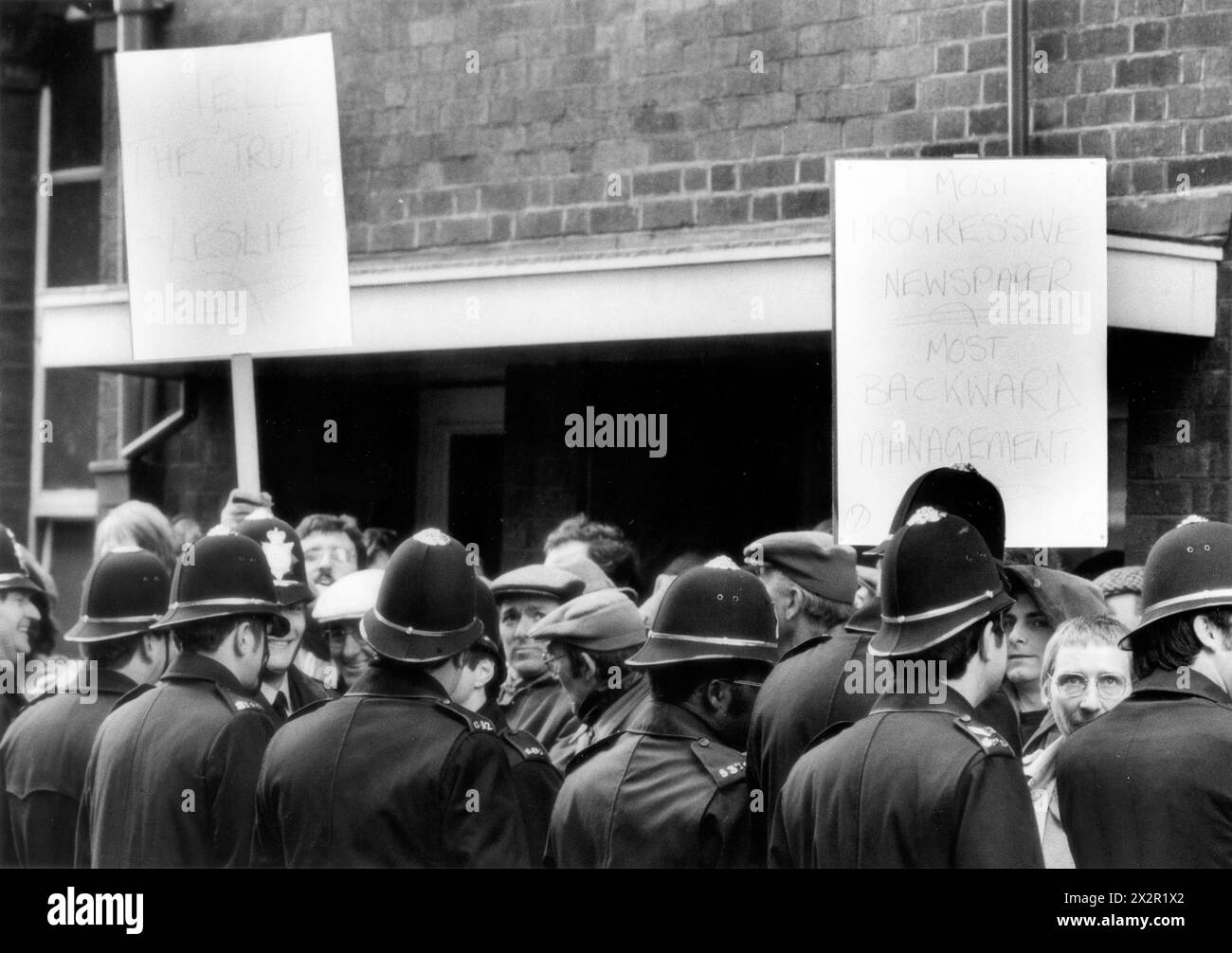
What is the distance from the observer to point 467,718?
3893 millimetres

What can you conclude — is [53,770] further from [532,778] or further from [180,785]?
[532,778]

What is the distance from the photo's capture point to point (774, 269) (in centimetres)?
630

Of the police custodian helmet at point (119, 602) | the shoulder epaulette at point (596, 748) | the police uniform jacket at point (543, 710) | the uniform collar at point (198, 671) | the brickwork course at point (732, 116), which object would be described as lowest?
the police uniform jacket at point (543, 710)

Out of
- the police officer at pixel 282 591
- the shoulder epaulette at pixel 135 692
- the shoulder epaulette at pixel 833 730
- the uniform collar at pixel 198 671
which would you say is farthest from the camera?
the police officer at pixel 282 591

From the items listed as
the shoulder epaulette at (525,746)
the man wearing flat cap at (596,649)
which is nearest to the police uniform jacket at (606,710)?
the man wearing flat cap at (596,649)

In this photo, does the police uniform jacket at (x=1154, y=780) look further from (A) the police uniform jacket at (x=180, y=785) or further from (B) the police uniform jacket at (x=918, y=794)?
(A) the police uniform jacket at (x=180, y=785)

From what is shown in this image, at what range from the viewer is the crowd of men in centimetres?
338

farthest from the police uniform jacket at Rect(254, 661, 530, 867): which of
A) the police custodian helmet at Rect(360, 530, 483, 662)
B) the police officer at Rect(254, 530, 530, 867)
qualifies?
the police custodian helmet at Rect(360, 530, 483, 662)

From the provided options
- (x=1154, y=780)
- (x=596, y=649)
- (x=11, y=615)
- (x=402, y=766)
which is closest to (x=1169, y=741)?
(x=1154, y=780)

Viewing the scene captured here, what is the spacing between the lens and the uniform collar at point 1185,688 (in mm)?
3611

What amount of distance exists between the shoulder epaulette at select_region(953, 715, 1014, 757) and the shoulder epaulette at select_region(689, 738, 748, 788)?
2.30ft

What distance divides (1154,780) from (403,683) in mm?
1554
